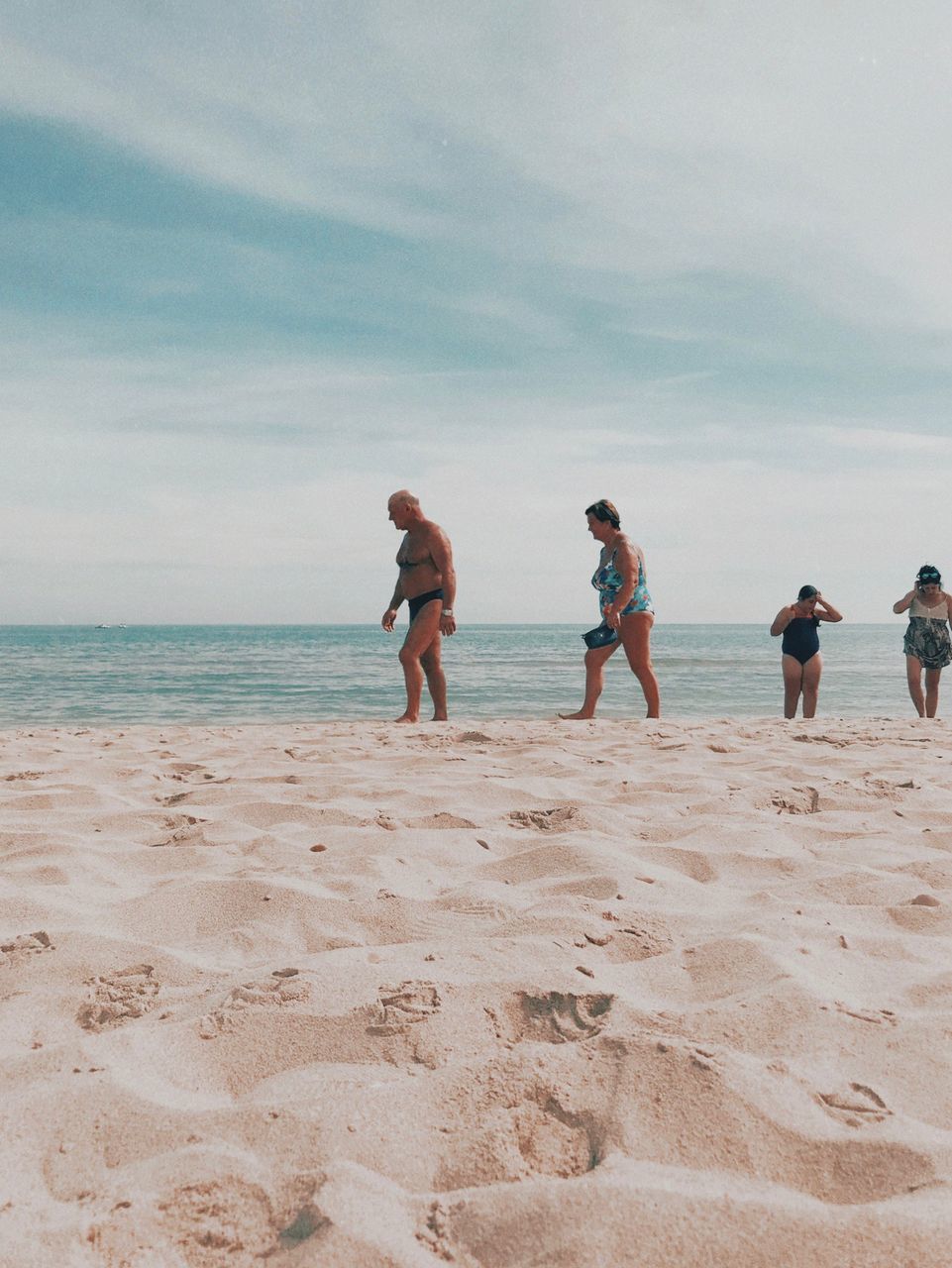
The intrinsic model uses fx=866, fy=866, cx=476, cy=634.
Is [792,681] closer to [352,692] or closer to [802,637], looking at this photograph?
[802,637]

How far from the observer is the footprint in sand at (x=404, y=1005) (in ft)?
5.61

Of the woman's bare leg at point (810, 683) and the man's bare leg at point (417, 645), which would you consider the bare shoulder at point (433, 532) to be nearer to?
the man's bare leg at point (417, 645)

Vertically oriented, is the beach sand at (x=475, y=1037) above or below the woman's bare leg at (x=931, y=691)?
below

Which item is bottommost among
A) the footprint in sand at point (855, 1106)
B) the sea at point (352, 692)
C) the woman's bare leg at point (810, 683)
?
the sea at point (352, 692)

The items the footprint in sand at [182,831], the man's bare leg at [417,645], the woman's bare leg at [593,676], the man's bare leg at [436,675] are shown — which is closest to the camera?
the footprint in sand at [182,831]

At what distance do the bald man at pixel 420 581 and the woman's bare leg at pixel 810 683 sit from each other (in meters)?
3.69

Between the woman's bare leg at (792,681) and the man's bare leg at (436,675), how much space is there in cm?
345

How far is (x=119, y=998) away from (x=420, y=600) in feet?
19.0

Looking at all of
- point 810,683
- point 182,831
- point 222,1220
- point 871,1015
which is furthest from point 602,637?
point 222,1220

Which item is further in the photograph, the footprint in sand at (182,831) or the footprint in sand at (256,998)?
the footprint in sand at (182,831)

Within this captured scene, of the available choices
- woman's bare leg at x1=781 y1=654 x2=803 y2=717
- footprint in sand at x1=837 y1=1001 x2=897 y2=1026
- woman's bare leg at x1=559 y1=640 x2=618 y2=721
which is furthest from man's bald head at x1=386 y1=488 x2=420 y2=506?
footprint in sand at x1=837 y1=1001 x2=897 y2=1026

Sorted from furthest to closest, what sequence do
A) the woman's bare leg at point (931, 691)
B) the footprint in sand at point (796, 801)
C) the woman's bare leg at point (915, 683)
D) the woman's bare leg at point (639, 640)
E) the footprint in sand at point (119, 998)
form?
1. the woman's bare leg at point (931, 691)
2. the woman's bare leg at point (915, 683)
3. the woman's bare leg at point (639, 640)
4. the footprint in sand at point (796, 801)
5. the footprint in sand at point (119, 998)

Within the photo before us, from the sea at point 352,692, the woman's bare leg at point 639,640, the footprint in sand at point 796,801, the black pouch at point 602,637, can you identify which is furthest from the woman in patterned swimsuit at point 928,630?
the footprint in sand at point 796,801

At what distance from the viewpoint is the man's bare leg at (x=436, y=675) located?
25.4 feet
